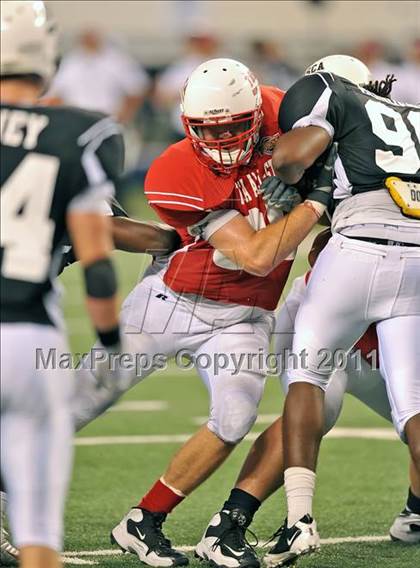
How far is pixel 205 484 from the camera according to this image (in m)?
5.21

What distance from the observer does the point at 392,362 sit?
4.04m

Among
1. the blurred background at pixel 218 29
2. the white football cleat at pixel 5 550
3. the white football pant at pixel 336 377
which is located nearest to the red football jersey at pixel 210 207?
the white football pant at pixel 336 377

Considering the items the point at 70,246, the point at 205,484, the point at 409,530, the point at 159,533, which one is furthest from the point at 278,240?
the point at 205,484

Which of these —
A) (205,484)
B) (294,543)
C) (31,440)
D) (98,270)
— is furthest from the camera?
(205,484)

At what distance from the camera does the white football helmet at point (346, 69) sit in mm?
4449

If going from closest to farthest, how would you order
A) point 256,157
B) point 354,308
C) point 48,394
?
point 48,394
point 354,308
point 256,157

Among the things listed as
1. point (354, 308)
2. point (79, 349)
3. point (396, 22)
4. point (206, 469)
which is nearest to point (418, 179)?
point (354, 308)

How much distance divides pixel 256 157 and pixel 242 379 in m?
0.75

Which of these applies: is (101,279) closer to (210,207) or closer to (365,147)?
(210,207)

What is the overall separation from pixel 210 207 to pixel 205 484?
59.5 inches

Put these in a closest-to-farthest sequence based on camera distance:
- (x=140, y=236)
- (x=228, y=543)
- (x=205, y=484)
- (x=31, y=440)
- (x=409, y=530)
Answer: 1. (x=31, y=440)
2. (x=228, y=543)
3. (x=140, y=236)
4. (x=409, y=530)
5. (x=205, y=484)

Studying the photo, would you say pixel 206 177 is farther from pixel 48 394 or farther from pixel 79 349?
pixel 79 349

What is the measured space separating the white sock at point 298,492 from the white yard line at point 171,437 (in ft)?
6.45

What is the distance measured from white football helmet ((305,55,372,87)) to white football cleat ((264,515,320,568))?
1548mm
